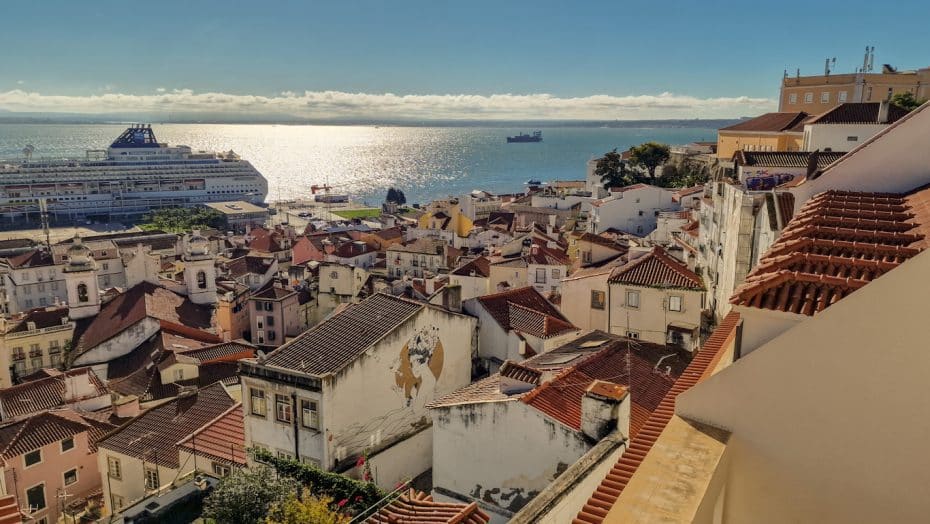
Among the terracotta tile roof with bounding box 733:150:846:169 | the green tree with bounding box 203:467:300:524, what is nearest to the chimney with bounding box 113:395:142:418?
the green tree with bounding box 203:467:300:524

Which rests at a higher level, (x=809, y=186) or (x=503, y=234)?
(x=809, y=186)

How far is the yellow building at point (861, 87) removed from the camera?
5578cm

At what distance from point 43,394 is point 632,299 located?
1005 inches

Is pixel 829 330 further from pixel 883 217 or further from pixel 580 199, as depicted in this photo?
pixel 580 199

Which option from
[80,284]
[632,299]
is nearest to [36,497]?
[80,284]

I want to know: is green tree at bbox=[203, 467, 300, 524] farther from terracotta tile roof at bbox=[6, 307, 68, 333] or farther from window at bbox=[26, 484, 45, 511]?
terracotta tile roof at bbox=[6, 307, 68, 333]

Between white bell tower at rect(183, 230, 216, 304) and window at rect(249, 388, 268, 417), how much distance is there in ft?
105

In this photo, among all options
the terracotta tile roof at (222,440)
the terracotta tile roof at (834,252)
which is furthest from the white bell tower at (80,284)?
the terracotta tile roof at (834,252)

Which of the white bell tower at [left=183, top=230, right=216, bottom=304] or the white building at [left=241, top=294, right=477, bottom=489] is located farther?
the white bell tower at [left=183, top=230, right=216, bottom=304]

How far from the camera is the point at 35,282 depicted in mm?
58469

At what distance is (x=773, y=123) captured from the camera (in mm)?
50469

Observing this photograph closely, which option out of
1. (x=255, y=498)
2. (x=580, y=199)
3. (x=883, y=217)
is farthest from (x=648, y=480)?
(x=580, y=199)

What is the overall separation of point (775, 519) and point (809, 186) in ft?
24.1

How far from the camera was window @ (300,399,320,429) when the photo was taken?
604 inches
